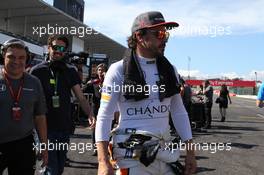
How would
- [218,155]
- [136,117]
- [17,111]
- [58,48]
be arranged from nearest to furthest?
[136,117], [17,111], [58,48], [218,155]

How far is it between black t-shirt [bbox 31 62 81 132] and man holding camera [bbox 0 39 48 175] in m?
0.84

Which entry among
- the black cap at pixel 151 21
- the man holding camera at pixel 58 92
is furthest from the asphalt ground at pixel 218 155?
the black cap at pixel 151 21

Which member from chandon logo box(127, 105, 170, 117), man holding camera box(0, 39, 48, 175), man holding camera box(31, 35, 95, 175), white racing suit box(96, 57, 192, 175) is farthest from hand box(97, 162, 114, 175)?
man holding camera box(31, 35, 95, 175)

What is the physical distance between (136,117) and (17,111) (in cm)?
142

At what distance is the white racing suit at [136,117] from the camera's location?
10.2 feet

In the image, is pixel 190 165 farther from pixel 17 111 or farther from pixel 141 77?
pixel 17 111

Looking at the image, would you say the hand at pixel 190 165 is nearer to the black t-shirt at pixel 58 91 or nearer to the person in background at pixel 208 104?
the black t-shirt at pixel 58 91

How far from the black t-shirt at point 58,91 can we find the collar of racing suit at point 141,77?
83.9 inches

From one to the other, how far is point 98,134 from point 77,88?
8.04ft

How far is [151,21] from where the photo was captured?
3219 mm

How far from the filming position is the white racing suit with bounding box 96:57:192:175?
310 cm

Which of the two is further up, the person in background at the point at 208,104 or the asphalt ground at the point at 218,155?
the person in background at the point at 208,104

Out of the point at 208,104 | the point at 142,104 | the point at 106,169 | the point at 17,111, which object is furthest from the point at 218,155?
the point at 106,169

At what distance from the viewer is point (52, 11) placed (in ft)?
108
